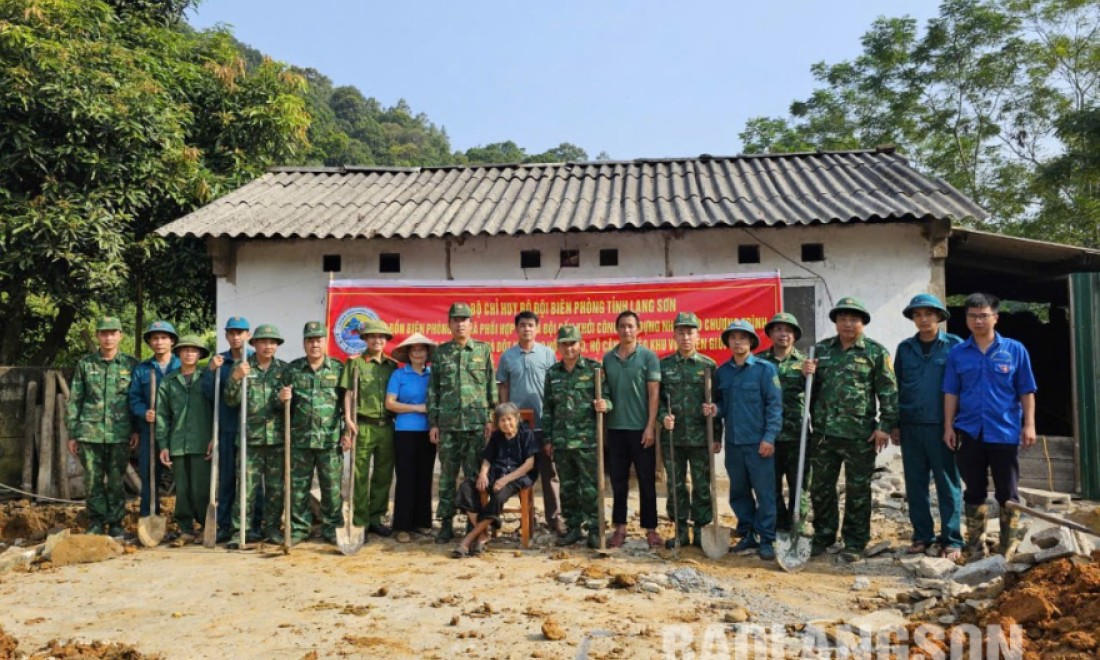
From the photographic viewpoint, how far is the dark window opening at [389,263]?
822 cm

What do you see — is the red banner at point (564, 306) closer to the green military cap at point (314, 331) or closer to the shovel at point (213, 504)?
the green military cap at point (314, 331)

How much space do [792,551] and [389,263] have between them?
16.0ft

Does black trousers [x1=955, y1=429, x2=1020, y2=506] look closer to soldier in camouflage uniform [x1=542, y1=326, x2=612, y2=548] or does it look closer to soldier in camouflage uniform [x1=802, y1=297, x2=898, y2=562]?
soldier in camouflage uniform [x1=802, y1=297, x2=898, y2=562]

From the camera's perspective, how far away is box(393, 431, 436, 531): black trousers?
6.21 m

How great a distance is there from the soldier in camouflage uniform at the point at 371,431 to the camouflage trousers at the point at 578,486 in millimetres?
1377

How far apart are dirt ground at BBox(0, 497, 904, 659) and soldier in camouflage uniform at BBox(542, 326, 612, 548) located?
0.79 ft

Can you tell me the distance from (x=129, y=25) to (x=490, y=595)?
8746mm

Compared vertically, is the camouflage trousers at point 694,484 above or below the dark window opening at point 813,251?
below

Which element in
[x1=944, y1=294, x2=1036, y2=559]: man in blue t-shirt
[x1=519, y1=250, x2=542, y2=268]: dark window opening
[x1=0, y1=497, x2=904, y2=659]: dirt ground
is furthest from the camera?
[x1=519, y1=250, x2=542, y2=268]: dark window opening

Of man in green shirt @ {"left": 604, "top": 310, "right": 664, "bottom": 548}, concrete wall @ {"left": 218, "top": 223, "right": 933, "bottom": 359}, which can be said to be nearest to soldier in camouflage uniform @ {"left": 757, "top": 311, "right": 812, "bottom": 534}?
man in green shirt @ {"left": 604, "top": 310, "right": 664, "bottom": 548}

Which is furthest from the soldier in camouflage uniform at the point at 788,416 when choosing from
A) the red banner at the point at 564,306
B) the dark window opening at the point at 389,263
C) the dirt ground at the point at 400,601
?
the dark window opening at the point at 389,263

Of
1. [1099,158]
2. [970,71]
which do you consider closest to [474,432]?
[1099,158]

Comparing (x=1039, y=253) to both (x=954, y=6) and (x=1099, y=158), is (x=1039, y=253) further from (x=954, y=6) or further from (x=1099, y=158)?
(x=954, y=6)

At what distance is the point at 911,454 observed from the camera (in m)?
5.50
